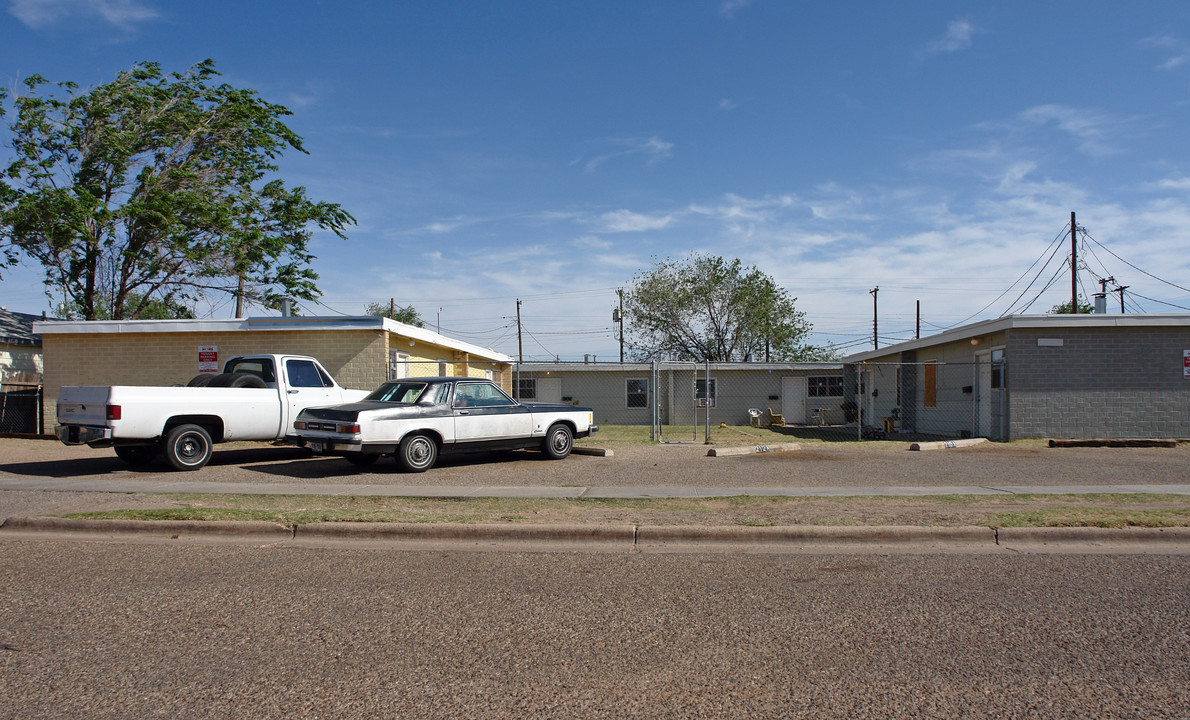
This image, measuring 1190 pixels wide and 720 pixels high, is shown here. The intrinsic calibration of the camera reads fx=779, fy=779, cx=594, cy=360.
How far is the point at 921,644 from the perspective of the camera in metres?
4.42

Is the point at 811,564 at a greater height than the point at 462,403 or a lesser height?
lesser

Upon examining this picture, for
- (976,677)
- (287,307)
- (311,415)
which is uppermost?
(287,307)

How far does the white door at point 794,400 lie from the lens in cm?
3319

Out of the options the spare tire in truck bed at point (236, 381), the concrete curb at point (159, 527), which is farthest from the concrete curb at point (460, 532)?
the spare tire in truck bed at point (236, 381)

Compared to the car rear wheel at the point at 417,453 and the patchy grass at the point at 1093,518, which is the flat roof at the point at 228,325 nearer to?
the car rear wheel at the point at 417,453

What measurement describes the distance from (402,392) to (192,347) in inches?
363

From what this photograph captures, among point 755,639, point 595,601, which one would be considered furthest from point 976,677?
point 595,601

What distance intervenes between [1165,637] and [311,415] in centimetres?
1067

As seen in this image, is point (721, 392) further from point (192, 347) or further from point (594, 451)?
point (192, 347)

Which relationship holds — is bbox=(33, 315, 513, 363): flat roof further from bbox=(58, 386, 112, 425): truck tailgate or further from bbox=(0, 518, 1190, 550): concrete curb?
bbox=(0, 518, 1190, 550): concrete curb

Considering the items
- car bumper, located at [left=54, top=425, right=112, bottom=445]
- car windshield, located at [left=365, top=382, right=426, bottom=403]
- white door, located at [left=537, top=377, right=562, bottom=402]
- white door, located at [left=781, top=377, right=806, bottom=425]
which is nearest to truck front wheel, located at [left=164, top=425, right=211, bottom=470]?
car bumper, located at [left=54, top=425, right=112, bottom=445]

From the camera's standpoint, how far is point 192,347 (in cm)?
1892

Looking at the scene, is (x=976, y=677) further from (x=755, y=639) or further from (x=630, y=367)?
(x=630, y=367)

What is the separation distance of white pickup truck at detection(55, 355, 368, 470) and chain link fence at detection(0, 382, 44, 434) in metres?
8.26
